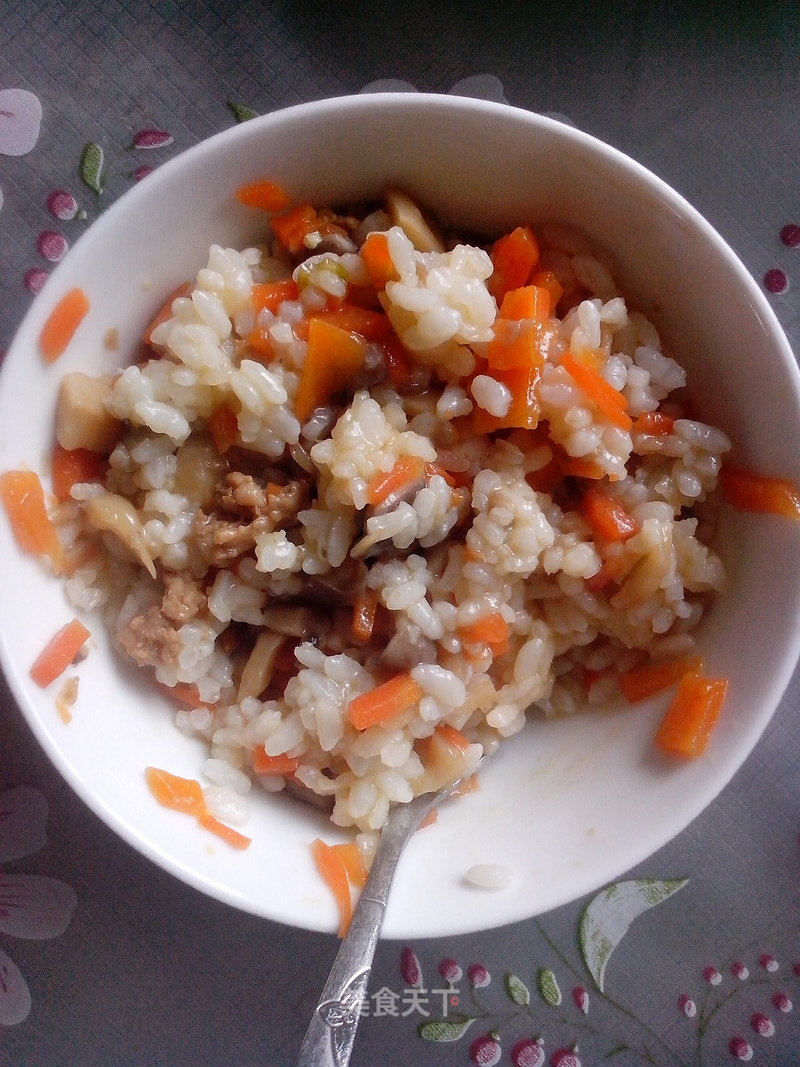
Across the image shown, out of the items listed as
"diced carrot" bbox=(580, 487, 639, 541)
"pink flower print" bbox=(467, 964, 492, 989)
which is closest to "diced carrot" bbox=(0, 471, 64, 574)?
"diced carrot" bbox=(580, 487, 639, 541)

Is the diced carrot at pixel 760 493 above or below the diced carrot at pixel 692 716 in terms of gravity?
above

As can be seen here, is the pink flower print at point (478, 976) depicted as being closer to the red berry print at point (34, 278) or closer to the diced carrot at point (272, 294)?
the diced carrot at point (272, 294)

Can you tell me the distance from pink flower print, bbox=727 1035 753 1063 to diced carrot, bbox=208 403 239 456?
1.98 meters

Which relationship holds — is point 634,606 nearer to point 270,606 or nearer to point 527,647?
point 527,647

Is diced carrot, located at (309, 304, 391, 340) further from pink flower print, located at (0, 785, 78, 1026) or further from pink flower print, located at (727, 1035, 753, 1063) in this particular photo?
pink flower print, located at (727, 1035, 753, 1063)

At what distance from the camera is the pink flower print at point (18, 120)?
5.87 ft

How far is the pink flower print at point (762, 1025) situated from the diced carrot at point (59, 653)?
1.93 meters

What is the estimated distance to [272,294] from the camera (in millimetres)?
1565

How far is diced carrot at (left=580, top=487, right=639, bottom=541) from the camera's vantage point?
1.56 metres

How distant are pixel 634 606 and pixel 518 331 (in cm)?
59

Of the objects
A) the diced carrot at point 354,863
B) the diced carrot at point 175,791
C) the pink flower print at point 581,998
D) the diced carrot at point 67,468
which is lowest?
the pink flower print at point 581,998

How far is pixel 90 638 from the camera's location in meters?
1.59

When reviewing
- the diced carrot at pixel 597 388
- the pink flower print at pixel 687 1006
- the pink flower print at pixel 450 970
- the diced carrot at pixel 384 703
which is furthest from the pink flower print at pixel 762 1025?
the diced carrot at pixel 597 388

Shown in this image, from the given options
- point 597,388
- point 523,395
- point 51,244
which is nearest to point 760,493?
point 597,388
